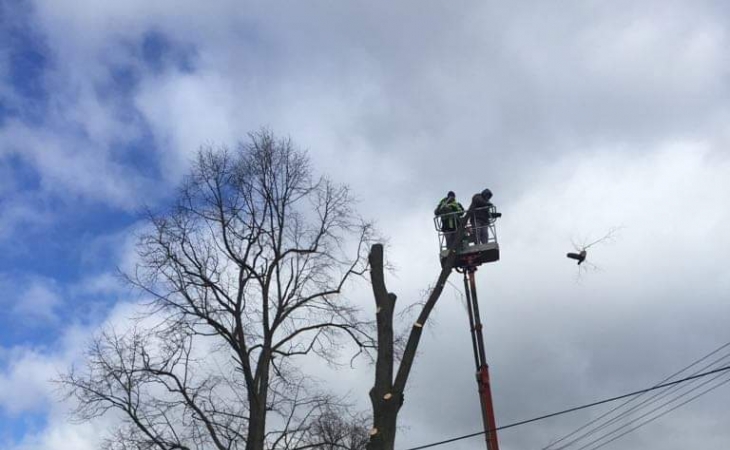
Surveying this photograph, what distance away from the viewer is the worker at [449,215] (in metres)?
13.1

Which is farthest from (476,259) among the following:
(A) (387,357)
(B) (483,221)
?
(A) (387,357)

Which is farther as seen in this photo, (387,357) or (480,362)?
(480,362)

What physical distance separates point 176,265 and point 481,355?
5651 mm

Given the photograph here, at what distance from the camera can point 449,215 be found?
13.2 metres

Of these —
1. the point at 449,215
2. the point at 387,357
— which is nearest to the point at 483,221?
the point at 449,215

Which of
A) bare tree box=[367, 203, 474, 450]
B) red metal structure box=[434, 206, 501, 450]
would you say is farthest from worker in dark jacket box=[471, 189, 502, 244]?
bare tree box=[367, 203, 474, 450]

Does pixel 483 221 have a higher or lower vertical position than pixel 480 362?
higher

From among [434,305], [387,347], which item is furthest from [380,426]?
[434,305]

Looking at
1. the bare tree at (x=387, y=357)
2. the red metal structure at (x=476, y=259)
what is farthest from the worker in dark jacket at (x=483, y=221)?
the bare tree at (x=387, y=357)

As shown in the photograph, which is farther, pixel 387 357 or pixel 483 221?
pixel 483 221

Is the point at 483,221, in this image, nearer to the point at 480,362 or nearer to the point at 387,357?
the point at 480,362

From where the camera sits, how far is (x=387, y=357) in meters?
9.08

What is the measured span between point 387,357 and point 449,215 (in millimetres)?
4734

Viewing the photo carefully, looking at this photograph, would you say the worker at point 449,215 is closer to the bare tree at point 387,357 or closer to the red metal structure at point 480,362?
the red metal structure at point 480,362
